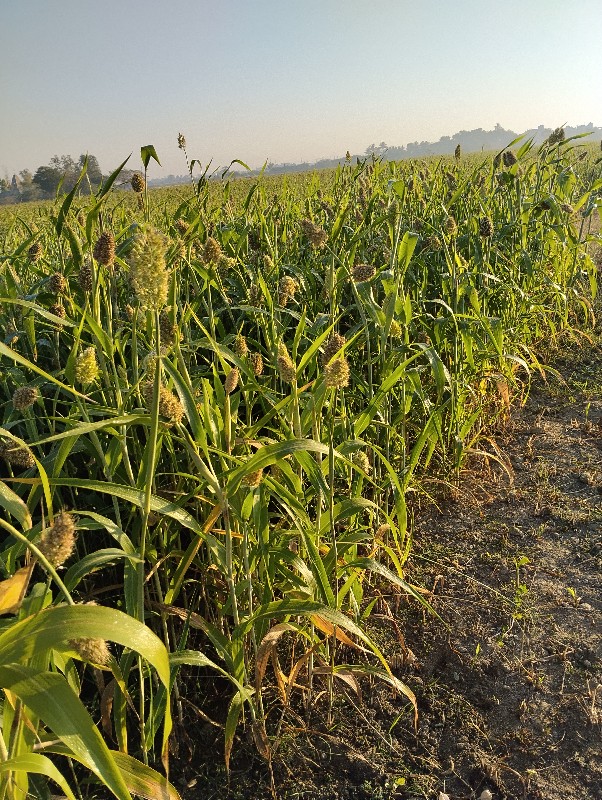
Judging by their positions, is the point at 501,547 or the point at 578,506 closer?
the point at 501,547

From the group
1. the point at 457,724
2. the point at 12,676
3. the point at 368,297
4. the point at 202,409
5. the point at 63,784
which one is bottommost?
the point at 457,724

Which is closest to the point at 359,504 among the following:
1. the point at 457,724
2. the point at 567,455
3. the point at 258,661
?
the point at 258,661

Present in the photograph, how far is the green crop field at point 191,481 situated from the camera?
33.6 inches

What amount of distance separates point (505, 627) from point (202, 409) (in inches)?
47.6

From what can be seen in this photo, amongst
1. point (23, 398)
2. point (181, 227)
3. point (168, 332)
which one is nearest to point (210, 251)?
point (181, 227)

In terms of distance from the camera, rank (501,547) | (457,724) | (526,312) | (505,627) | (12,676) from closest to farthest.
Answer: (12,676) → (457,724) → (505,627) → (501,547) → (526,312)

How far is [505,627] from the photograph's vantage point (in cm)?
185

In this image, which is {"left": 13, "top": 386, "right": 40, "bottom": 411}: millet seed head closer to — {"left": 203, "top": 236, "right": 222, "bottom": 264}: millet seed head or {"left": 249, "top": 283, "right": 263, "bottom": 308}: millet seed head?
{"left": 203, "top": 236, "right": 222, "bottom": 264}: millet seed head

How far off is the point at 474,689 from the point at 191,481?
3.13ft

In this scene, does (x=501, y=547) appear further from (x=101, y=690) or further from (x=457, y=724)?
(x=101, y=690)

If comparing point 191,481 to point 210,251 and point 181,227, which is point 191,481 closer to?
point 210,251

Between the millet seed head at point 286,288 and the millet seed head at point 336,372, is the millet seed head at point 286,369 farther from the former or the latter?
the millet seed head at point 286,288

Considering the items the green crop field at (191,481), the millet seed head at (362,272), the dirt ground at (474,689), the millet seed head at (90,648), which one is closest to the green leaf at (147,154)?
the green crop field at (191,481)

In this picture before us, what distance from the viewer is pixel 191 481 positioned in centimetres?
160
